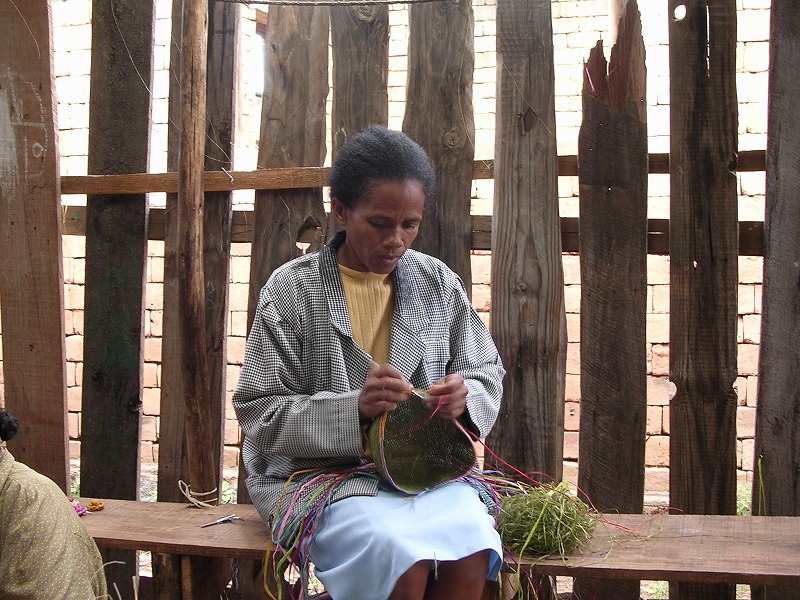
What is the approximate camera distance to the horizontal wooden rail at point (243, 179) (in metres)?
3.48

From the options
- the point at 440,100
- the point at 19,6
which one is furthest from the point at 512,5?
the point at 19,6

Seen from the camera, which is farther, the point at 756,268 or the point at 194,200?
the point at 756,268

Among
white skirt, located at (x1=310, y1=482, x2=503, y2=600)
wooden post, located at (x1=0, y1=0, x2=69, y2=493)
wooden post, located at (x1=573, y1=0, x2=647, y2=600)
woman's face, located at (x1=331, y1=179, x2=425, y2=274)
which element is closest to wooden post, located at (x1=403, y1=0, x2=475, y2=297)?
wooden post, located at (x1=573, y1=0, x2=647, y2=600)

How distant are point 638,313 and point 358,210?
4.02 ft

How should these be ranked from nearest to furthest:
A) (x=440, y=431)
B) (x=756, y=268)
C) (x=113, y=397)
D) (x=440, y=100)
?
(x=440, y=431) → (x=440, y=100) → (x=113, y=397) → (x=756, y=268)

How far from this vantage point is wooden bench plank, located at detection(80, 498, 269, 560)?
2.91 meters

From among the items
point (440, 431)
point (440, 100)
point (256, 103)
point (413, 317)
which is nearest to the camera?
point (440, 431)

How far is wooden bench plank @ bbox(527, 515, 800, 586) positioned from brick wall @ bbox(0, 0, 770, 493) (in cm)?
283

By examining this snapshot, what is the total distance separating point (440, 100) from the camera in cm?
350

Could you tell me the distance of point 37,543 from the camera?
2.65 metres

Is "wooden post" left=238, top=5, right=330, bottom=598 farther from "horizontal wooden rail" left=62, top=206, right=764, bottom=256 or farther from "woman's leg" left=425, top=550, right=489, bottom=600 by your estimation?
"woman's leg" left=425, top=550, right=489, bottom=600

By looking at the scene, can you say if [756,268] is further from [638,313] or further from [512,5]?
[512,5]

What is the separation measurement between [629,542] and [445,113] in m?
1.79

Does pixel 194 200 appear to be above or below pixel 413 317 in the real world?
above
